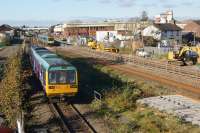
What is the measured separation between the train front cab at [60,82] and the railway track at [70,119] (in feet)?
2.57

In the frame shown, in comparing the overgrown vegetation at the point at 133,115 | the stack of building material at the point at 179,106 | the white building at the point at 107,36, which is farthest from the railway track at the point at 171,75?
the white building at the point at 107,36

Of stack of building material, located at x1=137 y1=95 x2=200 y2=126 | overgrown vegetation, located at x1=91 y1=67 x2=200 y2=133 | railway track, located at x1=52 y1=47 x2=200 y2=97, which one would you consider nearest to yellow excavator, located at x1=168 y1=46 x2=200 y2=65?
railway track, located at x1=52 y1=47 x2=200 y2=97

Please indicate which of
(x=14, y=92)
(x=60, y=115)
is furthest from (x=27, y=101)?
(x=60, y=115)

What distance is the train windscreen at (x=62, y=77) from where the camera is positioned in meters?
24.9

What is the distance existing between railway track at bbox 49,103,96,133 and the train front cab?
782 millimetres

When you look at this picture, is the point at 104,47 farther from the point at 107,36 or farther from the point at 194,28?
the point at 194,28

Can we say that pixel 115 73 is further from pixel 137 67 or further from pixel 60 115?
pixel 60 115

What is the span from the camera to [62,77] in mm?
25047

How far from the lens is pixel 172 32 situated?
107250 mm

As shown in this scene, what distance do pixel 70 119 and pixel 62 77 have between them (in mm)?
3826

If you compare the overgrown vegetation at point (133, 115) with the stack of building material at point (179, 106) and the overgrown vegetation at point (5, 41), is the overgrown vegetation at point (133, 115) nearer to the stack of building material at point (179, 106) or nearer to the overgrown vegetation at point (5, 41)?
the stack of building material at point (179, 106)

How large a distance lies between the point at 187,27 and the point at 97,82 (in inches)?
3737

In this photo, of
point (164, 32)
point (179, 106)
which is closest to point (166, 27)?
point (164, 32)

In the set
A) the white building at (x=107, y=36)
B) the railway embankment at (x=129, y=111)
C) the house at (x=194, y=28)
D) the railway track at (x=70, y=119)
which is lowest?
the railway track at (x=70, y=119)
